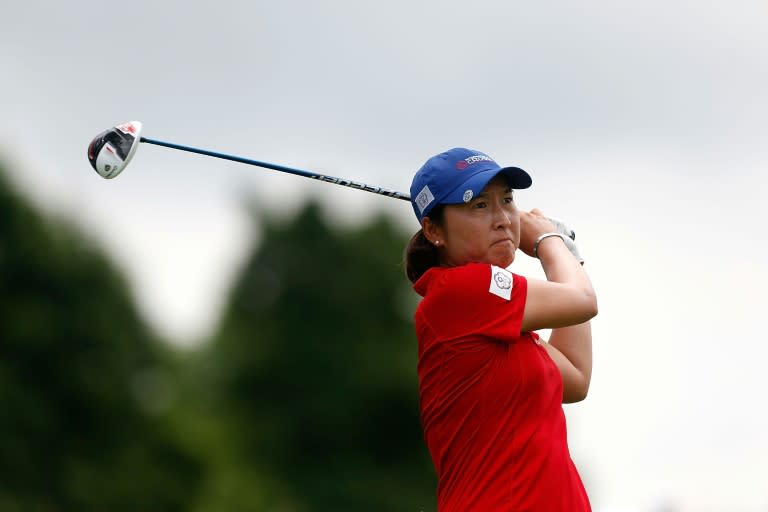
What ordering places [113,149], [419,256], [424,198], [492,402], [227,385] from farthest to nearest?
[227,385] < [113,149] < [419,256] < [424,198] < [492,402]

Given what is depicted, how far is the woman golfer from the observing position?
6.17 m

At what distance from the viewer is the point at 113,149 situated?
7359 mm

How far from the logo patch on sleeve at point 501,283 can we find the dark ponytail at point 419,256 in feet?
1.74

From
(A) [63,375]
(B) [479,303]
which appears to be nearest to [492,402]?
(B) [479,303]

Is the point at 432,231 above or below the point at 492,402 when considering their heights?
above

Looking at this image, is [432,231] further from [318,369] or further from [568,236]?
[318,369]

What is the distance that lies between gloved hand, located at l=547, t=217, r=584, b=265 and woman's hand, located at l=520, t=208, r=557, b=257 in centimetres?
7

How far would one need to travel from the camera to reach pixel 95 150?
24.2 feet

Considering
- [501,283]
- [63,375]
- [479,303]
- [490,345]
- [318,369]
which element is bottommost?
[490,345]

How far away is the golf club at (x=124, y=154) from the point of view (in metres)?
7.32

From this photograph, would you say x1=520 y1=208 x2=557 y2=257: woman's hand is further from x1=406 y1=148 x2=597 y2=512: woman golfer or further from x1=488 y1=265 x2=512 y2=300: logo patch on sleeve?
x1=488 y1=265 x2=512 y2=300: logo patch on sleeve

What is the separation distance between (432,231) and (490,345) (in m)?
0.67

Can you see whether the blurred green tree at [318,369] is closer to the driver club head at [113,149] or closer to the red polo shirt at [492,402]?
the driver club head at [113,149]

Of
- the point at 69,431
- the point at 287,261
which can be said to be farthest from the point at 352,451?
the point at 69,431
